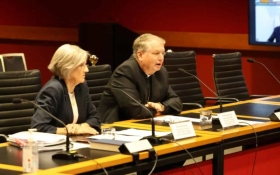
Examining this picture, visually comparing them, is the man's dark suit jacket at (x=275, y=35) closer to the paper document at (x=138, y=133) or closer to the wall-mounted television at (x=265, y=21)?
the wall-mounted television at (x=265, y=21)

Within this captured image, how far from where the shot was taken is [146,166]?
301cm

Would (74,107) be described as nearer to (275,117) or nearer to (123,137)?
(123,137)

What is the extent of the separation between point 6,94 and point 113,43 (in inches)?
140

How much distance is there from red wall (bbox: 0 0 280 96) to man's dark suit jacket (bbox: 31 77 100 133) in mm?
3920

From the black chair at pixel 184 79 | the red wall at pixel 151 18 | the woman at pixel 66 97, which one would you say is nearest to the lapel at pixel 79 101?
the woman at pixel 66 97

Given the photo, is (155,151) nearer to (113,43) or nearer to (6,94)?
(6,94)

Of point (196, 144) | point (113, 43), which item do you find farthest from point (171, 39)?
point (196, 144)

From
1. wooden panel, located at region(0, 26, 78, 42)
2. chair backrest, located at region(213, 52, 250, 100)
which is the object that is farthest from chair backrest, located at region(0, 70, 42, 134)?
wooden panel, located at region(0, 26, 78, 42)

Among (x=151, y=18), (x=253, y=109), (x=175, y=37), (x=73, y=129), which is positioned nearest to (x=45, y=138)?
(x=73, y=129)

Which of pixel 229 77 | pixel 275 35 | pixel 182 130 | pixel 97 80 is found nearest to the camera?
pixel 182 130

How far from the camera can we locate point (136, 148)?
2.97 m

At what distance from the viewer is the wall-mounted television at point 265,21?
6.90m

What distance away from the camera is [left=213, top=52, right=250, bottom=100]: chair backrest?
570cm

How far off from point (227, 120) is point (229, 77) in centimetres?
209
